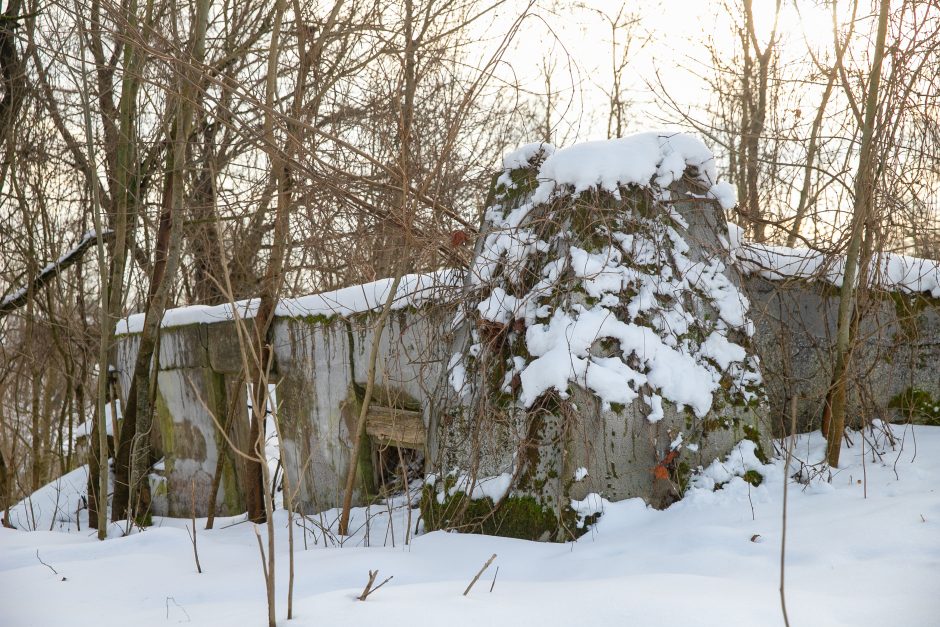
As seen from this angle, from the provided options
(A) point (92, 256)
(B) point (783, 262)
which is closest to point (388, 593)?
(B) point (783, 262)

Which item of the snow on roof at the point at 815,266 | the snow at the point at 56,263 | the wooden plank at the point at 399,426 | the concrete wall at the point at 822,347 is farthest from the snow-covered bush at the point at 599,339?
the snow at the point at 56,263

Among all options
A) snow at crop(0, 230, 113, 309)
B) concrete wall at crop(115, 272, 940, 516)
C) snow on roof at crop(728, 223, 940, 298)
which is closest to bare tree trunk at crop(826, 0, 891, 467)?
concrete wall at crop(115, 272, 940, 516)

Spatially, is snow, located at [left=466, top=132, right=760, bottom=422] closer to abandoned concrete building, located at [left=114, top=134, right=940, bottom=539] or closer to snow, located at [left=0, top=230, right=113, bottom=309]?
abandoned concrete building, located at [left=114, top=134, right=940, bottom=539]

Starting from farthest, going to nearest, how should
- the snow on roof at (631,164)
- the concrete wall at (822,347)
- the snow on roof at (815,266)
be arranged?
the concrete wall at (822,347)
the snow on roof at (815,266)
the snow on roof at (631,164)

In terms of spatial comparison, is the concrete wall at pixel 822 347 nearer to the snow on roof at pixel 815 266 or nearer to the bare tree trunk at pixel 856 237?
the snow on roof at pixel 815 266

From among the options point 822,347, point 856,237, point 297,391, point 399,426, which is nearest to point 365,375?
point 399,426

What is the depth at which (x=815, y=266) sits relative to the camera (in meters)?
3.64

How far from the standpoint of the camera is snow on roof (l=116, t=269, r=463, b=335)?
3729 mm

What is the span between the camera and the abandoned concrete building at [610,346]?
294 centimetres

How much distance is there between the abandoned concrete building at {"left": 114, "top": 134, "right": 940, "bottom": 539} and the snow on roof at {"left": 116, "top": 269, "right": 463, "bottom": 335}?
0.02 m

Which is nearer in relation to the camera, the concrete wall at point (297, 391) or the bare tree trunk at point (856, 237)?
the bare tree trunk at point (856, 237)

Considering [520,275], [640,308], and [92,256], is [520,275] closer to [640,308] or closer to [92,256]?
[640,308]

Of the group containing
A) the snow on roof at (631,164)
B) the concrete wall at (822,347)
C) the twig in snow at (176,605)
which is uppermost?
the snow on roof at (631,164)

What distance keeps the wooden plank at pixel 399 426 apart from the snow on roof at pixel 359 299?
1.82 feet
